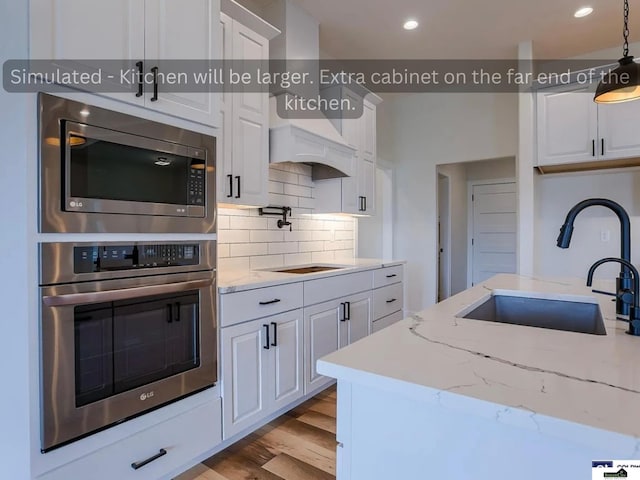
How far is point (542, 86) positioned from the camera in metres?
3.42

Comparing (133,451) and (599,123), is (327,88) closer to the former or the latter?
(599,123)

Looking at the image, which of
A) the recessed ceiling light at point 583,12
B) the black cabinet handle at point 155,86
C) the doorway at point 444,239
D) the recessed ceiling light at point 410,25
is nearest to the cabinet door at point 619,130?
the recessed ceiling light at point 583,12

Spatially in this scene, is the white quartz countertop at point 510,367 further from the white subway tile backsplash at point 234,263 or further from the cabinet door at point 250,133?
the white subway tile backsplash at point 234,263

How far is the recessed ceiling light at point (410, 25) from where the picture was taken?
3.30 meters

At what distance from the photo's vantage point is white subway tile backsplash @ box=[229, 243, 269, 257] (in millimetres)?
2656

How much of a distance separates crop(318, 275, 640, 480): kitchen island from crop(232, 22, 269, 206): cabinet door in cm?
163

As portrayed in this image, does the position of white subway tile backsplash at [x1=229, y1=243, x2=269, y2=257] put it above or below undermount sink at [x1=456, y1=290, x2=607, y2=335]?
above

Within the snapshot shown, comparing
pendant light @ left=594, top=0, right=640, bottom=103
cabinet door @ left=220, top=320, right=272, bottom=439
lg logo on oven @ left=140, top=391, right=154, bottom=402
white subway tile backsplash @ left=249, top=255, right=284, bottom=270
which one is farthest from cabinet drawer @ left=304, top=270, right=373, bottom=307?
pendant light @ left=594, top=0, right=640, bottom=103

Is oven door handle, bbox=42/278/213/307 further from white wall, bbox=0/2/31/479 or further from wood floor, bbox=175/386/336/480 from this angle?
wood floor, bbox=175/386/336/480

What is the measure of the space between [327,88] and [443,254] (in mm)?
3594

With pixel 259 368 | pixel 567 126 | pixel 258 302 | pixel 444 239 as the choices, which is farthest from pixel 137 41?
pixel 444 239

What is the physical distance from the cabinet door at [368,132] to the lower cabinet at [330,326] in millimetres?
1465

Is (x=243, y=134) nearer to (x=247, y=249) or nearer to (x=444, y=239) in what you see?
(x=247, y=249)

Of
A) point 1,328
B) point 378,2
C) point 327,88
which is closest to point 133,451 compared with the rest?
point 1,328
